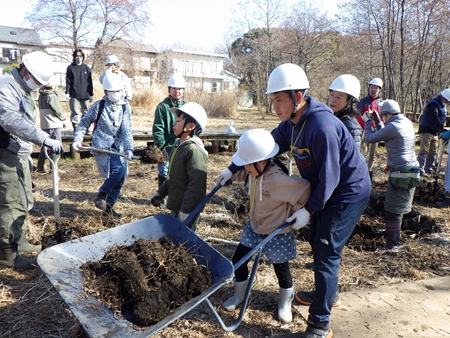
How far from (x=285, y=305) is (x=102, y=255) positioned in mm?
1430

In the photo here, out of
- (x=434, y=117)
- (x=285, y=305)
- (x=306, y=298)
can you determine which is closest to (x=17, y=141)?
(x=285, y=305)

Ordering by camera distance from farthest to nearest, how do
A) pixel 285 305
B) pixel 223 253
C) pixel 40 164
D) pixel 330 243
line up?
pixel 40 164
pixel 223 253
pixel 285 305
pixel 330 243

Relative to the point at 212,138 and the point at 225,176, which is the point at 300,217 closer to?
the point at 225,176

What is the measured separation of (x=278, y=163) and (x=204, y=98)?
1507 centimetres

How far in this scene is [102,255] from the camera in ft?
8.48

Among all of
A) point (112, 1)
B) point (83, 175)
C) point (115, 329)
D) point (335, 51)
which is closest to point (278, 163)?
point (115, 329)

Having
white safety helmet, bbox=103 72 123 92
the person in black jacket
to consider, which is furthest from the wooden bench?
white safety helmet, bbox=103 72 123 92

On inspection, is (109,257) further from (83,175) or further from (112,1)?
(112,1)

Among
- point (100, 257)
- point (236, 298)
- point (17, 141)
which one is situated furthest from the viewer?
point (17, 141)

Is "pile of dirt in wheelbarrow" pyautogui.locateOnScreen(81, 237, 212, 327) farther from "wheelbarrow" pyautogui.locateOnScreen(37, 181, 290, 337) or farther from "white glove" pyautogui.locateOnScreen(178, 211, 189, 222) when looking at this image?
"white glove" pyautogui.locateOnScreen(178, 211, 189, 222)

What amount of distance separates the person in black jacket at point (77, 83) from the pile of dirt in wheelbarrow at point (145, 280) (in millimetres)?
7334

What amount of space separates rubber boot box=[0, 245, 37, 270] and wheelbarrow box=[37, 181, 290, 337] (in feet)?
4.53

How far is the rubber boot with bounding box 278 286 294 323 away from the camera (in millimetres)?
2869

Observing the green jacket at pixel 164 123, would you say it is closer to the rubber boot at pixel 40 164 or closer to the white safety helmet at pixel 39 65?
the white safety helmet at pixel 39 65
